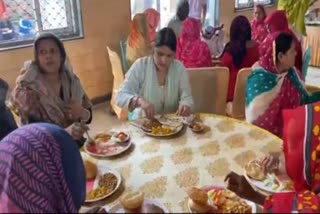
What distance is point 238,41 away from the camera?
3213 millimetres

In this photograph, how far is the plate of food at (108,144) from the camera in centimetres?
150

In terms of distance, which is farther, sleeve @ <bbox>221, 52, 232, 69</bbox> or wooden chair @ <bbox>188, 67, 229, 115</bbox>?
sleeve @ <bbox>221, 52, 232, 69</bbox>

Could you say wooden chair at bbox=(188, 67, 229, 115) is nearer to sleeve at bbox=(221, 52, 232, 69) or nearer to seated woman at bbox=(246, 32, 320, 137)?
seated woman at bbox=(246, 32, 320, 137)

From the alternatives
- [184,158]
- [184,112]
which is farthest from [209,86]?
[184,158]

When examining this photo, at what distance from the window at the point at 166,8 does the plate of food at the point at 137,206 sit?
11.2 feet

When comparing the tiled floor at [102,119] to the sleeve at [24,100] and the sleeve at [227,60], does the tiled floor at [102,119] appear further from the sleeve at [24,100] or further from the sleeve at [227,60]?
the sleeve at [24,100]

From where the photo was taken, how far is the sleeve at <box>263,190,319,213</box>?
979mm

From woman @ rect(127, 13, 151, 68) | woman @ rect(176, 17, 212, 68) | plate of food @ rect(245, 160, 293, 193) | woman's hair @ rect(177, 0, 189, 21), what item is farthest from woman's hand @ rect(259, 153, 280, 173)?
woman's hair @ rect(177, 0, 189, 21)

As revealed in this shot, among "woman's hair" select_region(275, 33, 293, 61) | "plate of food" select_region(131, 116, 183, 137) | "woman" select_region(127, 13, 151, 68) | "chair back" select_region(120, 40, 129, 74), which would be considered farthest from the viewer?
"chair back" select_region(120, 40, 129, 74)

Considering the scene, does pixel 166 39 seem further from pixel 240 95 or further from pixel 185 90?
pixel 240 95

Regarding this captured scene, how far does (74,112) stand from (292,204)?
1.26 meters

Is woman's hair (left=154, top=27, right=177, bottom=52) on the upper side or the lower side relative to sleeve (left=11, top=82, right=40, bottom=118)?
upper

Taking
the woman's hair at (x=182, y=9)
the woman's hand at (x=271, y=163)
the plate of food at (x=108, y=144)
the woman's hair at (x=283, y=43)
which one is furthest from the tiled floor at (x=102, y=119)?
the woman's hand at (x=271, y=163)

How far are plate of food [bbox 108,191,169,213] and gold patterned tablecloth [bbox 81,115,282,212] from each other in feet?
0.27
